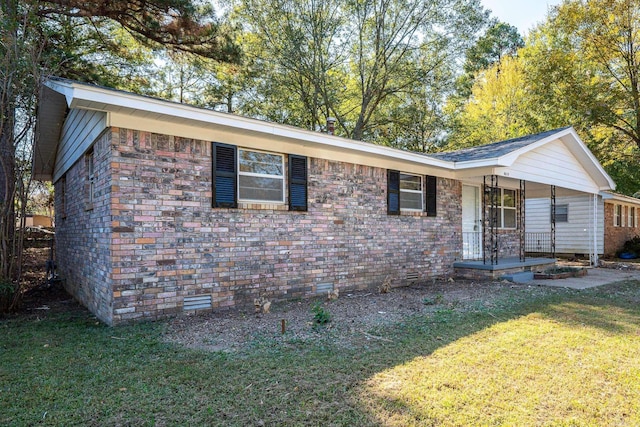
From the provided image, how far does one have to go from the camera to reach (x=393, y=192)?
852 cm

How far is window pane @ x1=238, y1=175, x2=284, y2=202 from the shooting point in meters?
6.23

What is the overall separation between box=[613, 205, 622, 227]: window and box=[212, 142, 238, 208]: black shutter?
18.5m

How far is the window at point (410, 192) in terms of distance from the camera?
880 centimetres

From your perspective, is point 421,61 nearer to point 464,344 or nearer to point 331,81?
point 331,81

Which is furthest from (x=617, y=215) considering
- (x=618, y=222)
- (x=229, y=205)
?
(x=229, y=205)

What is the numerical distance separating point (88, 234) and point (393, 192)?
241 inches

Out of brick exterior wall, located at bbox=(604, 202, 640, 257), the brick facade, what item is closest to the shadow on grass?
the brick facade

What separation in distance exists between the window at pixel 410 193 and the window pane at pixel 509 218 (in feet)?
12.4

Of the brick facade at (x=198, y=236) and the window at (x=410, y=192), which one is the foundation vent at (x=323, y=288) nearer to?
the brick facade at (x=198, y=236)

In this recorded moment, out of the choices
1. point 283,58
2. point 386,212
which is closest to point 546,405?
point 386,212

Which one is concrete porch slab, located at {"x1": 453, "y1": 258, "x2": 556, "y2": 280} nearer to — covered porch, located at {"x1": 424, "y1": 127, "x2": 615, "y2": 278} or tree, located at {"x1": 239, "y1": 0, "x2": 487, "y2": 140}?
covered porch, located at {"x1": 424, "y1": 127, "x2": 615, "y2": 278}

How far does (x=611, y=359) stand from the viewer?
383cm

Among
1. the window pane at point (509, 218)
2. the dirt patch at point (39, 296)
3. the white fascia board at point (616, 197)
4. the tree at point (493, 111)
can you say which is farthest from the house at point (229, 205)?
the tree at point (493, 111)

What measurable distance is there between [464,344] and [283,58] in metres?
14.6
